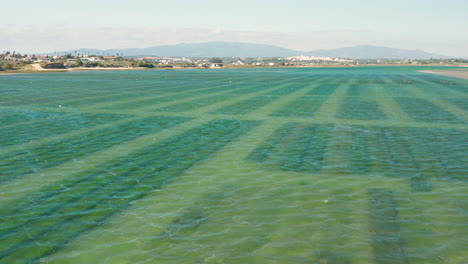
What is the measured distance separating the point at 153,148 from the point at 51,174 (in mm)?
8762

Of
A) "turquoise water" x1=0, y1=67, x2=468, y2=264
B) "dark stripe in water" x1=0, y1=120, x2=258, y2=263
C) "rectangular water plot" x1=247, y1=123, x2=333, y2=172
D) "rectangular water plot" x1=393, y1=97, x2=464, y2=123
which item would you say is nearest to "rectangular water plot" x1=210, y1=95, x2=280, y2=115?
"turquoise water" x1=0, y1=67, x2=468, y2=264

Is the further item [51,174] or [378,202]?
[51,174]

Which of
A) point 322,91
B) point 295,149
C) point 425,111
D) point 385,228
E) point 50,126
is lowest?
point 385,228

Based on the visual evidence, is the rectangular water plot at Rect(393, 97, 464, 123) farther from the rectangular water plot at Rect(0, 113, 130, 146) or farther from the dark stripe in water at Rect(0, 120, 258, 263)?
the rectangular water plot at Rect(0, 113, 130, 146)

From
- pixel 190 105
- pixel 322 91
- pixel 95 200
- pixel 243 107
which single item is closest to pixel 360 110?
pixel 243 107

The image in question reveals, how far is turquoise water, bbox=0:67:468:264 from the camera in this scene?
49.7 ft

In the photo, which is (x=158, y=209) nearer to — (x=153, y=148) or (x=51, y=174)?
(x=51, y=174)

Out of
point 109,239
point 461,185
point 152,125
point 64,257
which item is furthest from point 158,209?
point 152,125

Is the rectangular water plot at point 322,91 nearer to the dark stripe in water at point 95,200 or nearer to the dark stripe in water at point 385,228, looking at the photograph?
the dark stripe in water at point 95,200

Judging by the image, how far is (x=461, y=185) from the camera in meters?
22.6

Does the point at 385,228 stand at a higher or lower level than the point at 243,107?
lower

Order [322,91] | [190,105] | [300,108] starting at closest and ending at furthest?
1. [300,108]
2. [190,105]
3. [322,91]

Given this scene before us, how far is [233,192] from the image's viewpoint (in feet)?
70.6

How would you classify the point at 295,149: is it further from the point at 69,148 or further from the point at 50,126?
the point at 50,126
